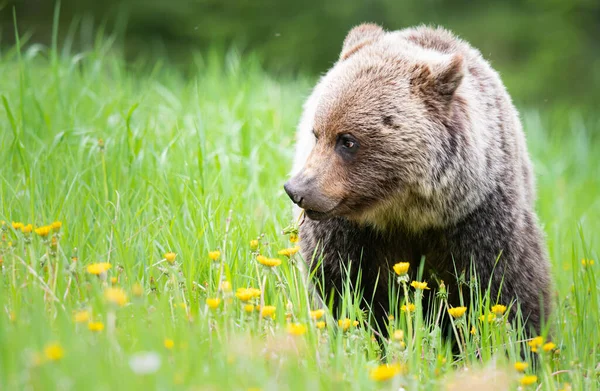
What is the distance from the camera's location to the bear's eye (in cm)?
340

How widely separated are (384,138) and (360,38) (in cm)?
81

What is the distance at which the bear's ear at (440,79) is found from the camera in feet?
11.1

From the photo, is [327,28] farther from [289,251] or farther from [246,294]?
[246,294]

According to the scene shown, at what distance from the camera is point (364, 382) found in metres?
2.32

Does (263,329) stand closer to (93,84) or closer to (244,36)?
(93,84)

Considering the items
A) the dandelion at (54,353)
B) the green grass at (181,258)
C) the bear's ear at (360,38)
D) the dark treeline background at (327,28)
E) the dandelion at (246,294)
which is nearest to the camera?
the dandelion at (54,353)

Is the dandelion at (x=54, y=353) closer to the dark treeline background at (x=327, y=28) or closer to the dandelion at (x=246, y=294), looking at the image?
the dandelion at (x=246, y=294)

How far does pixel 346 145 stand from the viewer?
3432 mm

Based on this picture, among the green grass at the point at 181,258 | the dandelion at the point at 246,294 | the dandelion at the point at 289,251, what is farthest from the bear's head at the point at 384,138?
the dandelion at the point at 246,294

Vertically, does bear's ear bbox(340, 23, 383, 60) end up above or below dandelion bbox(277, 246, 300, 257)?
above

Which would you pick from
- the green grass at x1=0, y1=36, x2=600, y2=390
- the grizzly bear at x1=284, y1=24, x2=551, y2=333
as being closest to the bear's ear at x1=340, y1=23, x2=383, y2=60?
the grizzly bear at x1=284, y1=24, x2=551, y2=333

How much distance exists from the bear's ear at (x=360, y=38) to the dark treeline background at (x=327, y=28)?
768 centimetres

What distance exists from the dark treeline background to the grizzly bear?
26.8ft

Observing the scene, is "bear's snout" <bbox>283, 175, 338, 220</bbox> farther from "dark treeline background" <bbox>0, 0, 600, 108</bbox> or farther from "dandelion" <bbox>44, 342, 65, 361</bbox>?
"dark treeline background" <bbox>0, 0, 600, 108</bbox>
